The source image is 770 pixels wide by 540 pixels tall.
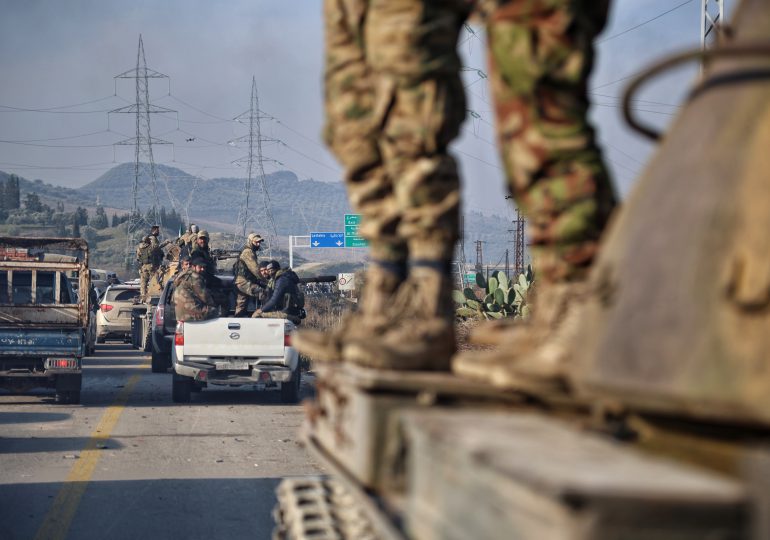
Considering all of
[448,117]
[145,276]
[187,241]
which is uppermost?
[187,241]

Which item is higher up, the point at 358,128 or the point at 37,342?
the point at 358,128

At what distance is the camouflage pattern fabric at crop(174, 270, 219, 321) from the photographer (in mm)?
21266

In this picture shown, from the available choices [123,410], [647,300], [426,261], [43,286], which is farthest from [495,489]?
[43,286]

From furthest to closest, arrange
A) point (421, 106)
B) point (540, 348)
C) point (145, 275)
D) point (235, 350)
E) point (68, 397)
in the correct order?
point (145, 275)
point (68, 397)
point (235, 350)
point (421, 106)
point (540, 348)

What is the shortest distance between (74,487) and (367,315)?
345 inches

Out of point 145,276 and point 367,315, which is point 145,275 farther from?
point 367,315

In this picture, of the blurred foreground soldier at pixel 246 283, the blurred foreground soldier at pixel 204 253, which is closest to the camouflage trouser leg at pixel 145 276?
the blurred foreground soldier at pixel 204 253

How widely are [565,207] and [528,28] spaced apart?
52 centimetres

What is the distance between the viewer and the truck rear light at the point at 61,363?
790 inches

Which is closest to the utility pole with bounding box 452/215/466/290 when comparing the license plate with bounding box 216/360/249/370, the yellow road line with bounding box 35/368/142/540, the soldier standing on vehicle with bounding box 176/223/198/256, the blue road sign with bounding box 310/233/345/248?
the license plate with bounding box 216/360/249/370

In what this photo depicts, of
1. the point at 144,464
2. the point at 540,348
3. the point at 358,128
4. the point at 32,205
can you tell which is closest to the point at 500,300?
the point at 144,464

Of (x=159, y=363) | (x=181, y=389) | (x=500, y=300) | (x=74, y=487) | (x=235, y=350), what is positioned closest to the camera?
(x=74, y=487)

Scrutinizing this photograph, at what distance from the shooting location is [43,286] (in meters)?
21.8

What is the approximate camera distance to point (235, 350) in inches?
821
